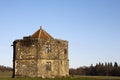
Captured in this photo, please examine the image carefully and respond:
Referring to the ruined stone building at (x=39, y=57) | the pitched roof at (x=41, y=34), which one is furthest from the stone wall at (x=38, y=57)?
the pitched roof at (x=41, y=34)

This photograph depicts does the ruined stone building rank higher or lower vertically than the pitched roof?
lower

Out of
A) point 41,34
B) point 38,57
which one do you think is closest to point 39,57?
point 38,57

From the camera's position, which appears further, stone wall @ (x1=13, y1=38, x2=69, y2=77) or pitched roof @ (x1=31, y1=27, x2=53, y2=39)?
pitched roof @ (x1=31, y1=27, x2=53, y2=39)

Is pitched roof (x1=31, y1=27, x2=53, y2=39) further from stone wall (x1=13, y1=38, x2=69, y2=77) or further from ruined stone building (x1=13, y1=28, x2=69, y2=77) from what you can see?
stone wall (x1=13, y1=38, x2=69, y2=77)

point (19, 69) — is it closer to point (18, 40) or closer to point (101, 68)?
point (18, 40)

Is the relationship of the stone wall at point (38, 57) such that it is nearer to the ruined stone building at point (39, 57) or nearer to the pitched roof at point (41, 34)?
the ruined stone building at point (39, 57)

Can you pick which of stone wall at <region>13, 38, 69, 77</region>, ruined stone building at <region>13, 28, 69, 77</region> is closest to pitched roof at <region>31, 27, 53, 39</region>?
ruined stone building at <region>13, 28, 69, 77</region>

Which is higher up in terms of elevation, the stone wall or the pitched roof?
the pitched roof

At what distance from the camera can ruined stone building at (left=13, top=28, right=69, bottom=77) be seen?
43688 millimetres

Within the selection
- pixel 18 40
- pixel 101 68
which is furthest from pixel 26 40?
pixel 101 68

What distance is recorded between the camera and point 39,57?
143ft

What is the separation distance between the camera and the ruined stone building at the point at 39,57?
143 ft

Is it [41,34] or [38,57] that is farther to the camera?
[41,34]

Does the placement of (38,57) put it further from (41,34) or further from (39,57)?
(41,34)
